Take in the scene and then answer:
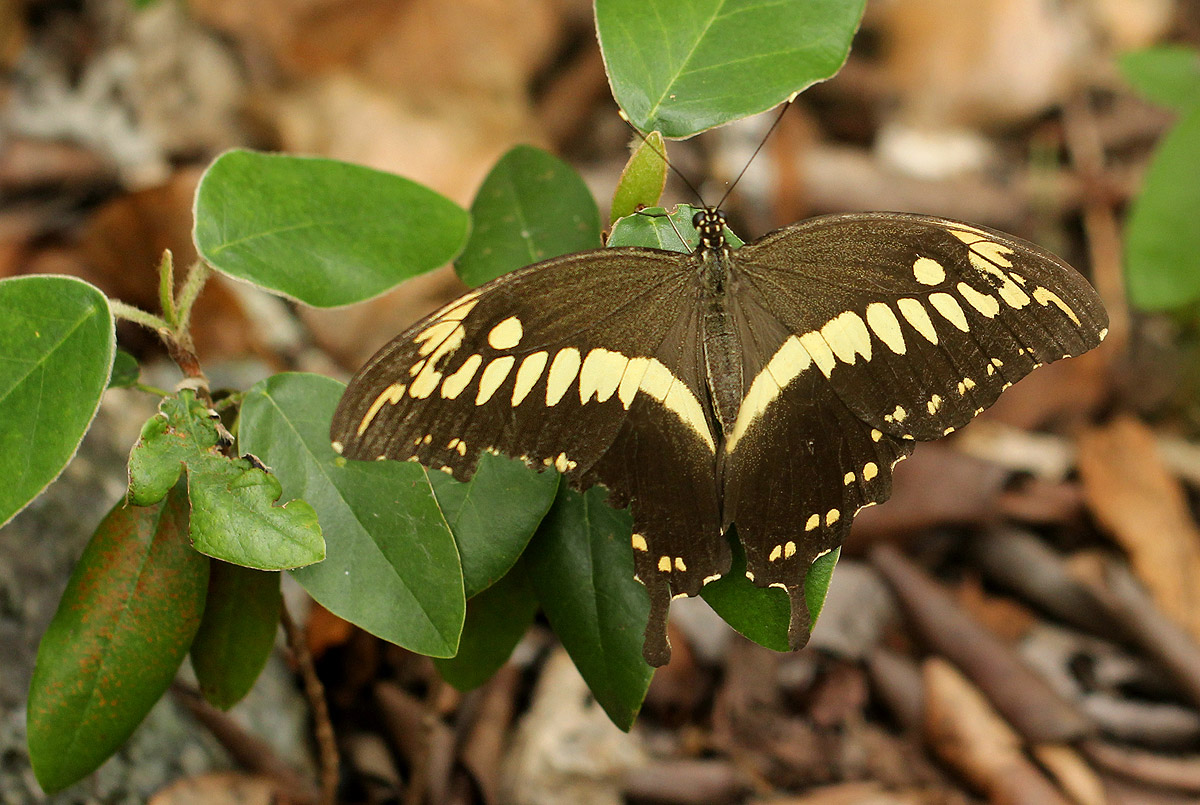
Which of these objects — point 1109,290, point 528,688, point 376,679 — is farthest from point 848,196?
point 376,679

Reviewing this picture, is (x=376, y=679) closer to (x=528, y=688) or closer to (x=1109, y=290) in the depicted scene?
(x=528, y=688)

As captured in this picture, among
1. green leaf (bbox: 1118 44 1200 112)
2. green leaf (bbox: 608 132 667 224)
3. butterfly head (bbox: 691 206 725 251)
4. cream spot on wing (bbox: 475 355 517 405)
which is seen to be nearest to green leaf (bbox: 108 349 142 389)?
cream spot on wing (bbox: 475 355 517 405)

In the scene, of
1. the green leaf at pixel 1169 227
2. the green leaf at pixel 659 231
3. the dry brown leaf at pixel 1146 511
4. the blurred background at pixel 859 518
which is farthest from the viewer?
the dry brown leaf at pixel 1146 511

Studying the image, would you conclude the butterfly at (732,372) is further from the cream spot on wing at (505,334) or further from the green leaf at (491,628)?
the green leaf at (491,628)

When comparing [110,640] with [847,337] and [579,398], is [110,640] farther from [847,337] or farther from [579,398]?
[847,337]

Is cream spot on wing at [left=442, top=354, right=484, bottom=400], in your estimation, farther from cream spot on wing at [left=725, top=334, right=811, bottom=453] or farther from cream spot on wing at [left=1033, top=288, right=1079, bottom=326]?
cream spot on wing at [left=1033, top=288, right=1079, bottom=326]

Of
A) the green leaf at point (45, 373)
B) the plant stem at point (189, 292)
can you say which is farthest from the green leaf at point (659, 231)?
the green leaf at point (45, 373)

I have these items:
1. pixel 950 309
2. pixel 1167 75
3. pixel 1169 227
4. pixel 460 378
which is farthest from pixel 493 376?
pixel 1167 75
